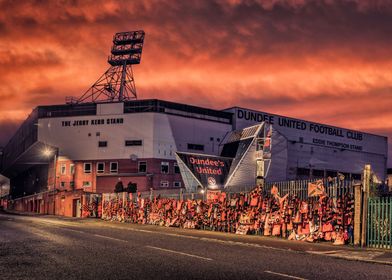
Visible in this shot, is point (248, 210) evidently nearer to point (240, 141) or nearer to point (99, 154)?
point (240, 141)

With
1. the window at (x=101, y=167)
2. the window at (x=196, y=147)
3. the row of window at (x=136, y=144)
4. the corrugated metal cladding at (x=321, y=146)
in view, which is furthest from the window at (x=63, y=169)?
the corrugated metal cladding at (x=321, y=146)

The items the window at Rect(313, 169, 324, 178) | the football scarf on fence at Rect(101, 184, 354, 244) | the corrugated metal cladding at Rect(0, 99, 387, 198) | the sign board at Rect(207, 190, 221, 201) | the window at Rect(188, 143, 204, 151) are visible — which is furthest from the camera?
the window at Rect(313, 169, 324, 178)

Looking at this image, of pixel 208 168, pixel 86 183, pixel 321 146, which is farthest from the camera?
pixel 321 146

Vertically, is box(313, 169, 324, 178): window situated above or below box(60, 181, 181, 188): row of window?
above

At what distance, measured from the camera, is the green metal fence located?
18328 millimetres

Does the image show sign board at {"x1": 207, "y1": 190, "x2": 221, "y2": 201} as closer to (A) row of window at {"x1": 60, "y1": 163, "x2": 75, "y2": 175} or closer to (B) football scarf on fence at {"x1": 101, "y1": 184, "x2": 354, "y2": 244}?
(B) football scarf on fence at {"x1": 101, "y1": 184, "x2": 354, "y2": 244}

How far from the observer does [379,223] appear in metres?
18.7

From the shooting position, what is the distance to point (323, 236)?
71.4 feet

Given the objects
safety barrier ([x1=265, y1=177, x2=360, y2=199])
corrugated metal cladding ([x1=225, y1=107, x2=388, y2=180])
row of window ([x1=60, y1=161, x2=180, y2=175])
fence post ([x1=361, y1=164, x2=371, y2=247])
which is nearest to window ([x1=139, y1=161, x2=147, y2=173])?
row of window ([x1=60, y1=161, x2=180, y2=175])

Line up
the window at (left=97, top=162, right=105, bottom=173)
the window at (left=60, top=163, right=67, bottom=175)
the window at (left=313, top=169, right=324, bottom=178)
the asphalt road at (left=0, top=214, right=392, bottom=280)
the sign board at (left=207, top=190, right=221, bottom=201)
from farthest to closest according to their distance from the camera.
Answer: the window at (left=313, top=169, right=324, bottom=178) → the window at (left=60, top=163, right=67, bottom=175) → the window at (left=97, top=162, right=105, bottom=173) → the sign board at (left=207, top=190, right=221, bottom=201) → the asphalt road at (left=0, top=214, right=392, bottom=280)

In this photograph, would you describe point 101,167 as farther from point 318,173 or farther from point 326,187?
point 326,187

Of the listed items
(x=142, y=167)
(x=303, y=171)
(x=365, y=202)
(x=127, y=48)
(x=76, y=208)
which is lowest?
(x=76, y=208)

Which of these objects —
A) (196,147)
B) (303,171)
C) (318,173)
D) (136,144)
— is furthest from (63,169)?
(318,173)

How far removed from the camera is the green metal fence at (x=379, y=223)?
18.3 meters
